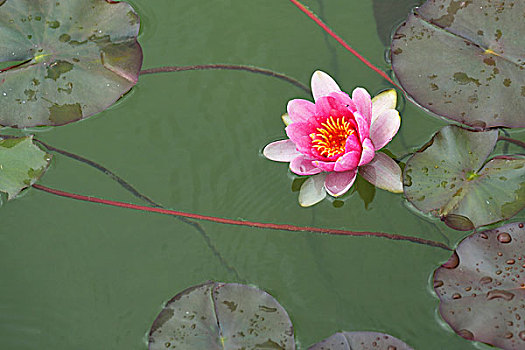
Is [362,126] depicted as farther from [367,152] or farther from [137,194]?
[137,194]

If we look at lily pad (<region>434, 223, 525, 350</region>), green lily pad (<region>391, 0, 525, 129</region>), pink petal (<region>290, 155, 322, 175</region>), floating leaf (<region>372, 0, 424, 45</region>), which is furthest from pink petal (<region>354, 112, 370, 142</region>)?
floating leaf (<region>372, 0, 424, 45</region>)

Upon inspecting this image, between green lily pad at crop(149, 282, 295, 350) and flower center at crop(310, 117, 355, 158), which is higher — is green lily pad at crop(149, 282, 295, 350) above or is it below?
below

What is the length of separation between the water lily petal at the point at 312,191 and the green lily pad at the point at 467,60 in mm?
514

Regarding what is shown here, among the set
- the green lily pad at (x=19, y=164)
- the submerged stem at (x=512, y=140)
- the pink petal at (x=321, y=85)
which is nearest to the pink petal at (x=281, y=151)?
the pink petal at (x=321, y=85)

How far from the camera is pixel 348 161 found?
6.47 feet

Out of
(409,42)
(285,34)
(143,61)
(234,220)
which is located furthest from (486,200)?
(143,61)

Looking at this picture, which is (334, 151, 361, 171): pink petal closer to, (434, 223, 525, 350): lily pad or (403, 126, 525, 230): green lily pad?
(403, 126, 525, 230): green lily pad

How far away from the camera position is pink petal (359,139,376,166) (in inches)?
76.9

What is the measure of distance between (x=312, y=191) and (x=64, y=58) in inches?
49.5

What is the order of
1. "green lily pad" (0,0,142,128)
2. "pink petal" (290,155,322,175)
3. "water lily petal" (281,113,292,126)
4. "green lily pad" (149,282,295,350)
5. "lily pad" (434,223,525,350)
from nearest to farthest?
1. "lily pad" (434,223,525,350)
2. "green lily pad" (149,282,295,350)
3. "pink petal" (290,155,322,175)
4. "water lily petal" (281,113,292,126)
5. "green lily pad" (0,0,142,128)

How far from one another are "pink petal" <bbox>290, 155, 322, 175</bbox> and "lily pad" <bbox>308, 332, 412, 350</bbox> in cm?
61

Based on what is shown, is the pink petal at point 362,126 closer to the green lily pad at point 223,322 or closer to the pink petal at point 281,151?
the pink petal at point 281,151

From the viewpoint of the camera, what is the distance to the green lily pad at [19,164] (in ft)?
7.34

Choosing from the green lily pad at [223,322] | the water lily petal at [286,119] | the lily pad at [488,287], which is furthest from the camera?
the water lily petal at [286,119]
